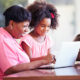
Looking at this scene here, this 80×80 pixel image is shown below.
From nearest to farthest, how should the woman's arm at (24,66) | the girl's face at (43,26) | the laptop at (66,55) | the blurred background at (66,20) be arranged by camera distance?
the woman's arm at (24,66) < the laptop at (66,55) < the girl's face at (43,26) < the blurred background at (66,20)

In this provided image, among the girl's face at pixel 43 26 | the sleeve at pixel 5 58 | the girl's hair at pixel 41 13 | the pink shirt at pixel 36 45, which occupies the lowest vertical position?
the pink shirt at pixel 36 45

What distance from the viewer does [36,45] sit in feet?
7.09

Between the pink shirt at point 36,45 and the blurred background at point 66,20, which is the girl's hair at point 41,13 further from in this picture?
the blurred background at point 66,20

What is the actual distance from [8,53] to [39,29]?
0.69m

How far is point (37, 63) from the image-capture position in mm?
1521

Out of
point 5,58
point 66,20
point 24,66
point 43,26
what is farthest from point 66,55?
point 66,20

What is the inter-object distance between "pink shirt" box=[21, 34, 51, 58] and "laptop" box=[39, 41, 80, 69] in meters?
0.49

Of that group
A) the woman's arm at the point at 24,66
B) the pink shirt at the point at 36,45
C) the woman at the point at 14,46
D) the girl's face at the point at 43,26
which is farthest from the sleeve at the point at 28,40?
the woman's arm at the point at 24,66

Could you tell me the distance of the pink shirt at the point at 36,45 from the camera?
83.0 inches

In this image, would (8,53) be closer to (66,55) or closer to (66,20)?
(66,55)

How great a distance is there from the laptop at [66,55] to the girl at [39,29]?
15.8 inches

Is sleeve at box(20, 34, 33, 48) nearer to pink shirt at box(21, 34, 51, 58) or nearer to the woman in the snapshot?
pink shirt at box(21, 34, 51, 58)

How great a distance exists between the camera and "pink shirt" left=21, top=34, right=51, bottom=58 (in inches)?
83.0

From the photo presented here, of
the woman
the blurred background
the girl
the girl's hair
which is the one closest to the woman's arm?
the woman
